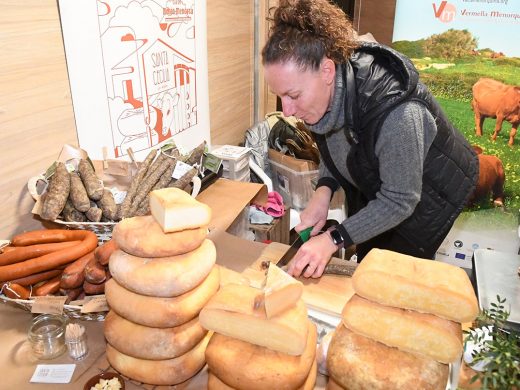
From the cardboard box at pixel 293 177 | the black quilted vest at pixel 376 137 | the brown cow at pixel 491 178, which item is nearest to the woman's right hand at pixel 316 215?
the black quilted vest at pixel 376 137

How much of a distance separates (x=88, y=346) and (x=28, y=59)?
103cm

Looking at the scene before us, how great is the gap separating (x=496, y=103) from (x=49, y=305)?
9.72 ft

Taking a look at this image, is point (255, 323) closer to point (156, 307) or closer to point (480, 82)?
point (156, 307)

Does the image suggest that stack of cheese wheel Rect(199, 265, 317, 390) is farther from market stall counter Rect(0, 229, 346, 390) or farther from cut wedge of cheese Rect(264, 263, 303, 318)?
market stall counter Rect(0, 229, 346, 390)

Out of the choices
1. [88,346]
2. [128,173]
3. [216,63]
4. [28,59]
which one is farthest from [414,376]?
[216,63]

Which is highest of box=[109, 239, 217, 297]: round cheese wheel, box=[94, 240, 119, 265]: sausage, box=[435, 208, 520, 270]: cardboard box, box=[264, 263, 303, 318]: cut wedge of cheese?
box=[264, 263, 303, 318]: cut wedge of cheese

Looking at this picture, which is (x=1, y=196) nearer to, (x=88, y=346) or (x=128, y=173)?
(x=128, y=173)

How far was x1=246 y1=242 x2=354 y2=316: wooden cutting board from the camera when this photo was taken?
118cm

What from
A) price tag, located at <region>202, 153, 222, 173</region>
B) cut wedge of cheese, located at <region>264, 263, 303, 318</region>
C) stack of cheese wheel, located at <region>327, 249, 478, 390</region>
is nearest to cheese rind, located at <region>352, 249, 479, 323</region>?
stack of cheese wheel, located at <region>327, 249, 478, 390</region>

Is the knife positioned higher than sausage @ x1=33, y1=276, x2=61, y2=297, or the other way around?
sausage @ x1=33, y1=276, x2=61, y2=297

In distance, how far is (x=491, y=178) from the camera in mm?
3021

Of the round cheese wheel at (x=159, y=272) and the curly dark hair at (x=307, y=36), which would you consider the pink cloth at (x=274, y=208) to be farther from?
the round cheese wheel at (x=159, y=272)

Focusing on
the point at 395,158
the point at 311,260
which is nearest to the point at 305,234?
the point at 311,260

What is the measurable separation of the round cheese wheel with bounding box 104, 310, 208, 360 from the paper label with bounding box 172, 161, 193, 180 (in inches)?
37.5
